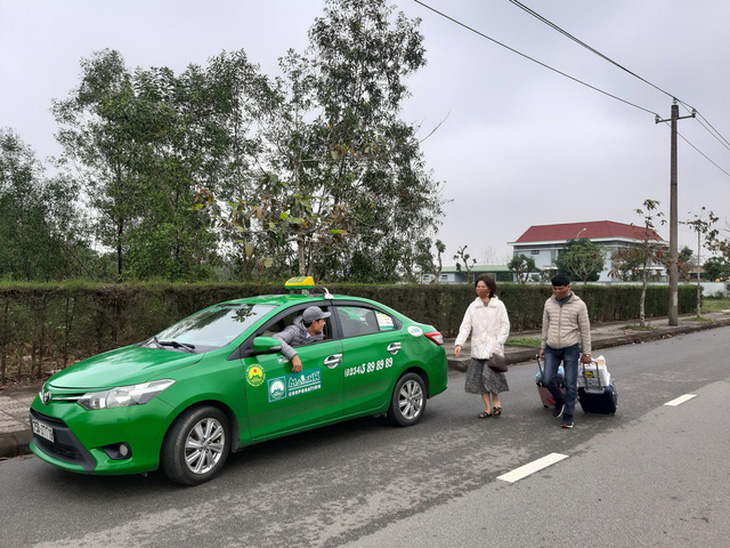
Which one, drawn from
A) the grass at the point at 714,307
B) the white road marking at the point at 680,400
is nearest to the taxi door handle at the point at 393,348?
the white road marking at the point at 680,400

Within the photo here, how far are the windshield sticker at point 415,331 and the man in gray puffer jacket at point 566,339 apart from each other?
139cm

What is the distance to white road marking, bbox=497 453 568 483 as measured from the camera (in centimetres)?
458

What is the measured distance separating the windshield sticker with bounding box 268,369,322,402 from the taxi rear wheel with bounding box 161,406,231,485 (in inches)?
19.7

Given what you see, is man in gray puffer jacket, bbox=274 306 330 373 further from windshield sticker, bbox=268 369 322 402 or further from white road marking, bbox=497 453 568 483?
white road marking, bbox=497 453 568 483

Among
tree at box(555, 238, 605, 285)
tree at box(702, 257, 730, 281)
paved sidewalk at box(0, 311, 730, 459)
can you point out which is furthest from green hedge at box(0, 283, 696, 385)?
tree at box(702, 257, 730, 281)

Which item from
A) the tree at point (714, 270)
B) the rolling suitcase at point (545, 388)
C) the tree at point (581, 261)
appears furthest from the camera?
the tree at point (714, 270)

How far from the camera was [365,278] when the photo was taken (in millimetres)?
16109

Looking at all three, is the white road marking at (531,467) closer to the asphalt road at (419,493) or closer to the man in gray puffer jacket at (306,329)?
the asphalt road at (419,493)

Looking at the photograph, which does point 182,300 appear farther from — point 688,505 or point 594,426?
point 688,505

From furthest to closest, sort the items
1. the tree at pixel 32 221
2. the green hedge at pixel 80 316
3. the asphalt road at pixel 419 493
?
the tree at pixel 32 221
the green hedge at pixel 80 316
the asphalt road at pixel 419 493

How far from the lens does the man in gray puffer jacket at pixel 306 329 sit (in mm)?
5230

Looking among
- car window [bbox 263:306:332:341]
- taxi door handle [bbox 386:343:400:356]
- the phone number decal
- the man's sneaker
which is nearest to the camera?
car window [bbox 263:306:332:341]

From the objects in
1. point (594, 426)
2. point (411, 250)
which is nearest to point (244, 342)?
point (594, 426)

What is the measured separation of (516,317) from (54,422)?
596 inches
